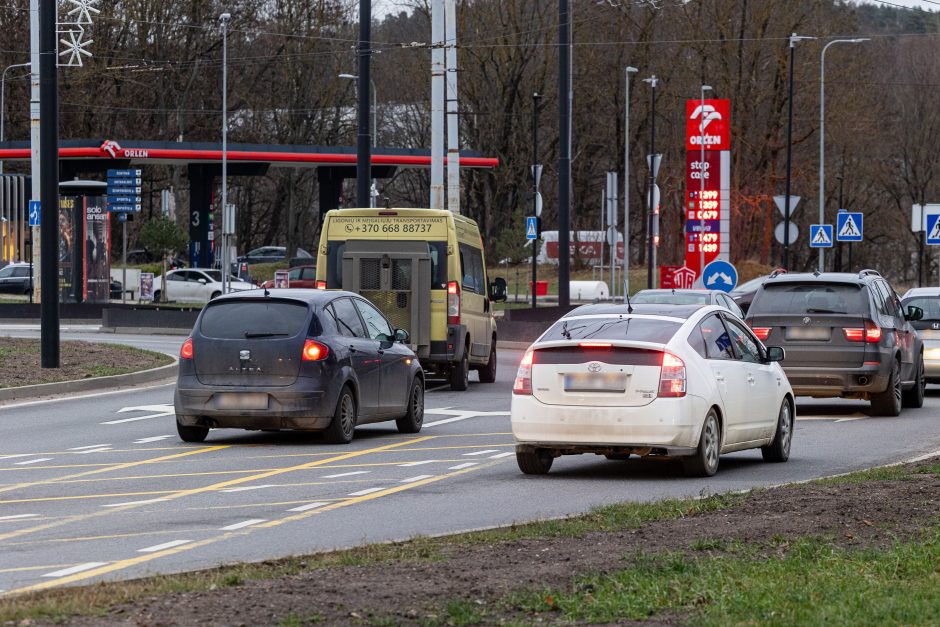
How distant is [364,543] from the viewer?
31.3 feet

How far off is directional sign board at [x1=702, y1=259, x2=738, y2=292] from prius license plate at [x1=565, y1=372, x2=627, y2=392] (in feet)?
68.5

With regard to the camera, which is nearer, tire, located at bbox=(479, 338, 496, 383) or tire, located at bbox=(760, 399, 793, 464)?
tire, located at bbox=(760, 399, 793, 464)

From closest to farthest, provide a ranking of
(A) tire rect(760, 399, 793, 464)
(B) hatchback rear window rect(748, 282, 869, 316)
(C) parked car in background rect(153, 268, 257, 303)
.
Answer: (A) tire rect(760, 399, 793, 464) < (B) hatchback rear window rect(748, 282, 869, 316) < (C) parked car in background rect(153, 268, 257, 303)

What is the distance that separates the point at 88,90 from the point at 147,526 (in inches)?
2538

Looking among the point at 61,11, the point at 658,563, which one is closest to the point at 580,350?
the point at 658,563

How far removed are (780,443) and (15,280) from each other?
2081 inches

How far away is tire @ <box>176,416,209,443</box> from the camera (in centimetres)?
1653

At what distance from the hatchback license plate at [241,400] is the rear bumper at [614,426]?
3.45 metres

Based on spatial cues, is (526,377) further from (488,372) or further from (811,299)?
(488,372)

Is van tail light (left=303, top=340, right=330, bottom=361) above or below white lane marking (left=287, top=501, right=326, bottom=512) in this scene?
above

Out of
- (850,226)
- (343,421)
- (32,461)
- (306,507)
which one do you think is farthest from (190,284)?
(306,507)

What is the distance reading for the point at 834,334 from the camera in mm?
20594

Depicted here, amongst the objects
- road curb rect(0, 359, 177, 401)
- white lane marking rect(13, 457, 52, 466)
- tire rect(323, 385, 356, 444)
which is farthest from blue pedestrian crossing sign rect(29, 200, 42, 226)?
white lane marking rect(13, 457, 52, 466)

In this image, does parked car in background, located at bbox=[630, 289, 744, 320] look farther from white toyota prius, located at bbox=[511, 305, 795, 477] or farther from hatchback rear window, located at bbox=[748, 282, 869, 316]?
white toyota prius, located at bbox=[511, 305, 795, 477]
